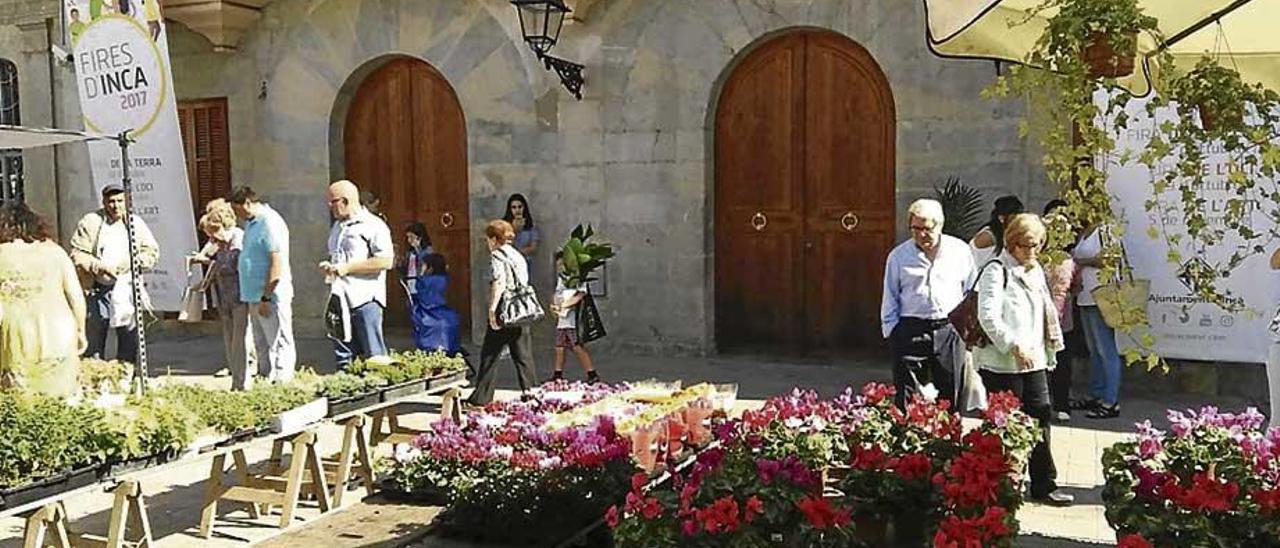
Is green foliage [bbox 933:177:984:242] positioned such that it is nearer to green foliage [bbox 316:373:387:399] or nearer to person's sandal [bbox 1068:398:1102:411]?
person's sandal [bbox 1068:398:1102:411]

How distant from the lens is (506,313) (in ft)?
27.9

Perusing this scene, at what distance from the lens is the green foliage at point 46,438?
14.5ft

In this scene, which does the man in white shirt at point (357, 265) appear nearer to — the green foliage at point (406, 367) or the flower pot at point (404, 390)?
the green foliage at point (406, 367)

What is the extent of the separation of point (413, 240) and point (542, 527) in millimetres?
5178

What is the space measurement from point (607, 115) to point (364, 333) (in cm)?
424

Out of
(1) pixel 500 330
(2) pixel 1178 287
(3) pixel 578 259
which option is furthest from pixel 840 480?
(2) pixel 1178 287

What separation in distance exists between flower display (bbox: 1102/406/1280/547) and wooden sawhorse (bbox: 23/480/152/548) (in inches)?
149

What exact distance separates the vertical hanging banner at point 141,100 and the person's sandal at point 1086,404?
708 cm

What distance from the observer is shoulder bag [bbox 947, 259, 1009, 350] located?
6.09 metres

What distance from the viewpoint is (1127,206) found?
8938 mm

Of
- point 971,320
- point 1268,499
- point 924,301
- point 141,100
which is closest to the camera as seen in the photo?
point 1268,499

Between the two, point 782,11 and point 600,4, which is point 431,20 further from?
point 782,11

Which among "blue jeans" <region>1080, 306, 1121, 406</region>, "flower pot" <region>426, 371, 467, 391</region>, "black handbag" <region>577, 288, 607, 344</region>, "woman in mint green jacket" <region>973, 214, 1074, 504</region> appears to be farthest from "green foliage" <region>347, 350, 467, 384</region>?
"blue jeans" <region>1080, 306, 1121, 406</region>

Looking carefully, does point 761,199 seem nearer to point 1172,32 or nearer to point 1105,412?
point 1105,412
